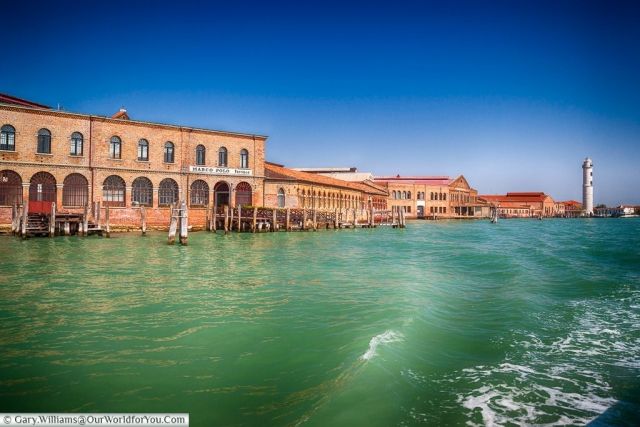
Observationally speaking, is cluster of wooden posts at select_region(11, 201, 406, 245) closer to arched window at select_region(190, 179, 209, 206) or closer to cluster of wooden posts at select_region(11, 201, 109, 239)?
cluster of wooden posts at select_region(11, 201, 109, 239)

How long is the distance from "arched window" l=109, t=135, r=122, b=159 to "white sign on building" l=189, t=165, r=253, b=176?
456 centimetres

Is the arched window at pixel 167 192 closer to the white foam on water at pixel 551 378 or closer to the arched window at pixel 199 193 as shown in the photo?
the arched window at pixel 199 193

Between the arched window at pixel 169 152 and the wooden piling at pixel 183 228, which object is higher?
the arched window at pixel 169 152

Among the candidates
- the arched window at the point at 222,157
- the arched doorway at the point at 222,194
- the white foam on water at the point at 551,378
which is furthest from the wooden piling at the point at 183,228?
the white foam on water at the point at 551,378

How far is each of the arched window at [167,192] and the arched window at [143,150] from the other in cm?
186

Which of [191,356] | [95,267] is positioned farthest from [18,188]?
[191,356]

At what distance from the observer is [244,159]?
107ft

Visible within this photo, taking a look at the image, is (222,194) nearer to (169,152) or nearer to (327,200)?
(169,152)

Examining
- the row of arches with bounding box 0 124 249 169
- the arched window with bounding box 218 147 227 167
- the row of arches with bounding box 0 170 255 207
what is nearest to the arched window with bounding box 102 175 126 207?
the row of arches with bounding box 0 170 255 207

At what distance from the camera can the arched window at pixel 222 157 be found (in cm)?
3131

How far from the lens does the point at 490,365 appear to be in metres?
4.82

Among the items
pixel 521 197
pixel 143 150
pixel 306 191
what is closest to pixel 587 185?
pixel 521 197

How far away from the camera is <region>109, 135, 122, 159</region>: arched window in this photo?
27.4m

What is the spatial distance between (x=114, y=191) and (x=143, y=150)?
3.28 metres
